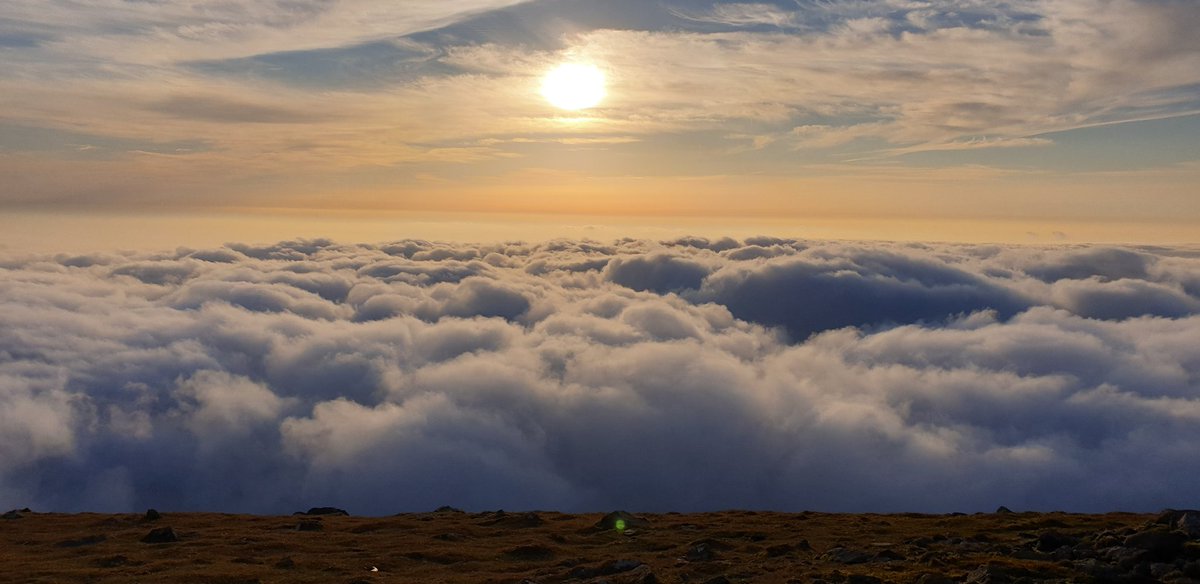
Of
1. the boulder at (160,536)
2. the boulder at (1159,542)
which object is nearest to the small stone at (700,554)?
the boulder at (1159,542)

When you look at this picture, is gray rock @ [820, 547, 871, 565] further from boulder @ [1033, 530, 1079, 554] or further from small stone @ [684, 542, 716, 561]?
boulder @ [1033, 530, 1079, 554]

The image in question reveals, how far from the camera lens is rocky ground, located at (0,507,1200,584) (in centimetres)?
3281

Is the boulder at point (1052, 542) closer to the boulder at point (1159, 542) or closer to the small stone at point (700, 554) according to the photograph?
the boulder at point (1159, 542)

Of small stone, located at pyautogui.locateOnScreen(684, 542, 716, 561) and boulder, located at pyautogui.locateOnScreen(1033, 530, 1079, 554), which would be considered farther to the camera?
small stone, located at pyautogui.locateOnScreen(684, 542, 716, 561)

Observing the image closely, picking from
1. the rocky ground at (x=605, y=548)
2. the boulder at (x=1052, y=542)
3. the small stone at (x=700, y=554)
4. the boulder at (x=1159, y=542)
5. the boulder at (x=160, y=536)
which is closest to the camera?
the boulder at (x=1159, y=542)

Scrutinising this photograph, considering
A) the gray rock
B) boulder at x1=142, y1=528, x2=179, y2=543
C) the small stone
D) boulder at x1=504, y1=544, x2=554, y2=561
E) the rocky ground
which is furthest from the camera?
boulder at x1=142, y1=528, x2=179, y2=543

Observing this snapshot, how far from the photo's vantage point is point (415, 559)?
4619 centimetres

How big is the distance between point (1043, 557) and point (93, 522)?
6821 centimetres


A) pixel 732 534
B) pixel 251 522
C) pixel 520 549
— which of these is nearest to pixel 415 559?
pixel 520 549

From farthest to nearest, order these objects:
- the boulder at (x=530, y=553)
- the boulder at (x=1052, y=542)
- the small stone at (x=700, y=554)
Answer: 1. the boulder at (x=530, y=553)
2. the small stone at (x=700, y=554)
3. the boulder at (x=1052, y=542)

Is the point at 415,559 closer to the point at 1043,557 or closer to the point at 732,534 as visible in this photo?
the point at 732,534

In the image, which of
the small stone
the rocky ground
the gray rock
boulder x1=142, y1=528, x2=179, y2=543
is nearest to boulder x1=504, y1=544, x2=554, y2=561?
the rocky ground

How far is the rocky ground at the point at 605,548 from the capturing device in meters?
32.8

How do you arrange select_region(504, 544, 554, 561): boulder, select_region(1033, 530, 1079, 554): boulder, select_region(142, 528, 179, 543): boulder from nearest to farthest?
1. select_region(1033, 530, 1079, 554): boulder
2. select_region(504, 544, 554, 561): boulder
3. select_region(142, 528, 179, 543): boulder
